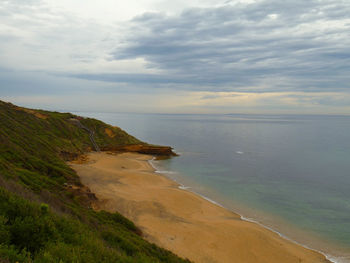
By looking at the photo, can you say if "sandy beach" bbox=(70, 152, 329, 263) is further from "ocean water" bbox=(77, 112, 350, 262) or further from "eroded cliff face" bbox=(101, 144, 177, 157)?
"eroded cliff face" bbox=(101, 144, 177, 157)

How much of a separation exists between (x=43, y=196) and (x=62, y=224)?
4.57 metres

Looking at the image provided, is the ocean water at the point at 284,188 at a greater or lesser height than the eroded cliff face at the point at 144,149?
lesser

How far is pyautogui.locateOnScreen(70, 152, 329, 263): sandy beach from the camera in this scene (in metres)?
15.3

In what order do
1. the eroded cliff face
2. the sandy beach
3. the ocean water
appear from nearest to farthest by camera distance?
the sandy beach → the ocean water → the eroded cliff face

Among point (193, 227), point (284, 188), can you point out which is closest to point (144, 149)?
point (284, 188)

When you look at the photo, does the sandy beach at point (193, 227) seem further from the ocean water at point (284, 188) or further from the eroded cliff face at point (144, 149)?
the eroded cliff face at point (144, 149)

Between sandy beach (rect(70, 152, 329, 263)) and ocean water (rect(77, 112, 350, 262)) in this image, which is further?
ocean water (rect(77, 112, 350, 262))

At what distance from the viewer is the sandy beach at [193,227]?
601 inches

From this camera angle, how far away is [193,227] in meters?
18.2

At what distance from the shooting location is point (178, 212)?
21.7 metres

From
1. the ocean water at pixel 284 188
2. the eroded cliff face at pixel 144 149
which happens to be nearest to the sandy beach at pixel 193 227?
the ocean water at pixel 284 188

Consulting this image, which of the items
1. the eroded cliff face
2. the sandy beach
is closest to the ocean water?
the sandy beach

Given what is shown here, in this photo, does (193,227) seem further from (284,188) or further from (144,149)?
(144,149)

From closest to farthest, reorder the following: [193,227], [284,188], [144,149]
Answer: [193,227]
[284,188]
[144,149]
